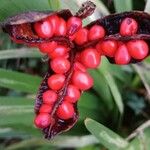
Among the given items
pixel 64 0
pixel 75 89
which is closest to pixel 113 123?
pixel 64 0

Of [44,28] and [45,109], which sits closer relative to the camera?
[44,28]

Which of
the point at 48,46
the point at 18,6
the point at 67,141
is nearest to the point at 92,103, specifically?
the point at 67,141

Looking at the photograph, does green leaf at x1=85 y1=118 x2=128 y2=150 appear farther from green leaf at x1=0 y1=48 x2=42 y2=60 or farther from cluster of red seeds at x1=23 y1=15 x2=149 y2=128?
green leaf at x1=0 y1=48 x2=42 y2=60

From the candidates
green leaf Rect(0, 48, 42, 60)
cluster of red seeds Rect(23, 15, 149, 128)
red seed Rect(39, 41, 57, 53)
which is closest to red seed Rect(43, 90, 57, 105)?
→ cluster of red seeds Rect(23, 15, 149, 128)

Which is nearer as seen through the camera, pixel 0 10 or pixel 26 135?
pixel 0 10

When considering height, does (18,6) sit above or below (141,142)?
above

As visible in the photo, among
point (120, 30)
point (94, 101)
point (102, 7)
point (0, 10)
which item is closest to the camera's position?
point (120, 30)

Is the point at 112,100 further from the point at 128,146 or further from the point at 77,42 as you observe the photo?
the point at 77,42

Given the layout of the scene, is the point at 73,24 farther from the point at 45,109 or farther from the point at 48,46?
the point at 45,109
